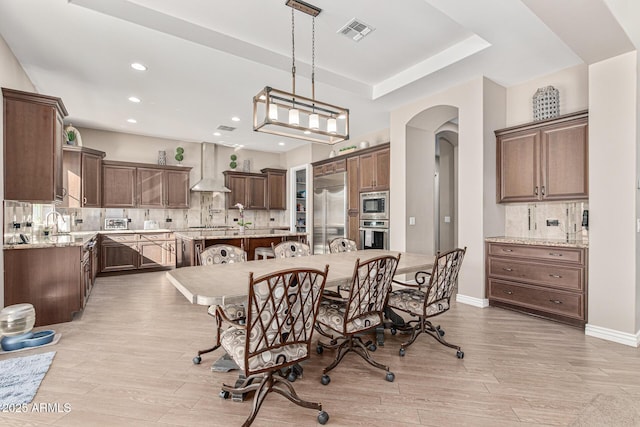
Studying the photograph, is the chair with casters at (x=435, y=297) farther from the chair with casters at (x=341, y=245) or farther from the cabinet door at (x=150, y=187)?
the cabinet door at (x=150, y=187)

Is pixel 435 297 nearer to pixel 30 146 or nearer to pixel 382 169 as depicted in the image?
pixel 382 169

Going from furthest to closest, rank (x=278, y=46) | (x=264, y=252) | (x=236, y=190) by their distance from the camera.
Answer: (x=236, y=190) < (x=264, y=252) < (x=278, y=46)

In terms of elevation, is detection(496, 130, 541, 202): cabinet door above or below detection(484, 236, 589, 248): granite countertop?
above

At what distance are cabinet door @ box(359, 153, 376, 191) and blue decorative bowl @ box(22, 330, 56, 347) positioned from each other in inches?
182

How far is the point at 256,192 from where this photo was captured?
313 inches

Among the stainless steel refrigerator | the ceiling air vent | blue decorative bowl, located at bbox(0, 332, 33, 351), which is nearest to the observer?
blue decorative bowl, located at bbox(0, 332, 33, 351)

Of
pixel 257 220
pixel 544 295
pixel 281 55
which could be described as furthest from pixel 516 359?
pixel 257 220

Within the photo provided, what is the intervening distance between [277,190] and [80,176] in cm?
413

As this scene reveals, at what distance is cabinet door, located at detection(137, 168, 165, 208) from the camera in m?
6.39

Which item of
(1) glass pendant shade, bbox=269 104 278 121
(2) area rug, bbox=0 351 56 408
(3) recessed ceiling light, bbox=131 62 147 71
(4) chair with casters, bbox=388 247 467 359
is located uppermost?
(3) recessed ceiling light, bbox=131 62 147 71

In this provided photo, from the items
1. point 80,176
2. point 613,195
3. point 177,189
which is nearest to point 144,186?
point 177,189

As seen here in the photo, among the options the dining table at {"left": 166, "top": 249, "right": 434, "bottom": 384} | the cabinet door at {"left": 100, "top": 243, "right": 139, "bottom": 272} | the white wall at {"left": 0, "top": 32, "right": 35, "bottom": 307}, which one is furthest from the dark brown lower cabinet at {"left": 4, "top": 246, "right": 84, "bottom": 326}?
the cabinet door at {"left": 100, "top": 243, "right": 139, "bottom": 272}

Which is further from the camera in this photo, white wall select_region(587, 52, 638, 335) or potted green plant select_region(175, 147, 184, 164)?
potted green plant select_region(175, 147, 184, 164)

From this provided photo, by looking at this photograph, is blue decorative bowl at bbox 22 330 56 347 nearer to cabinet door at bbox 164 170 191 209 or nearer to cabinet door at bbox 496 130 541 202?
cabinet door at bbox 164 170 191 209
